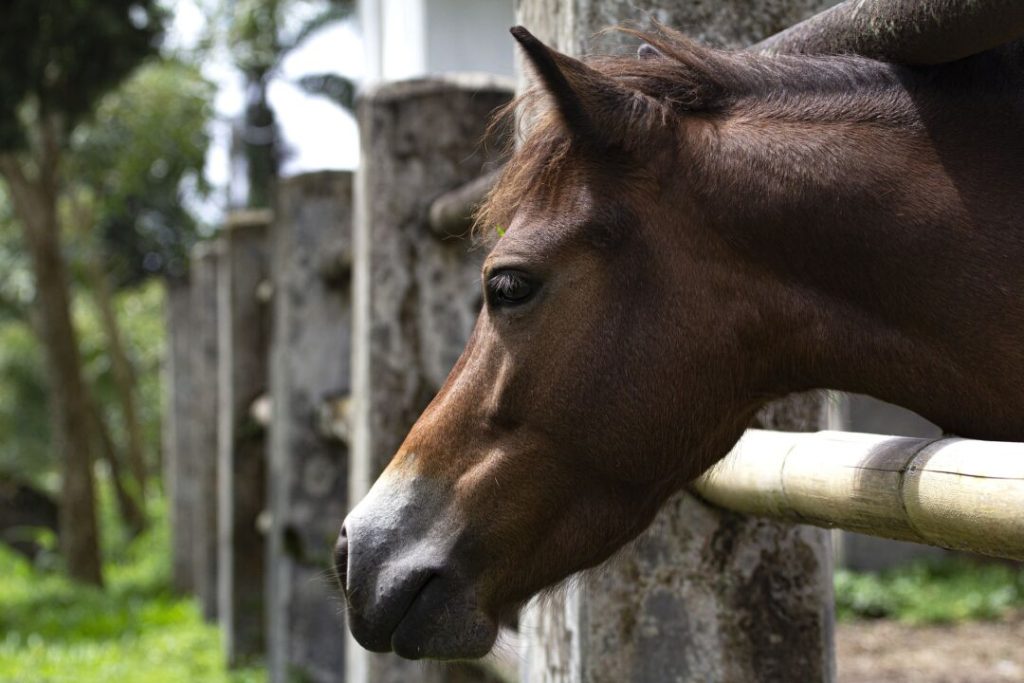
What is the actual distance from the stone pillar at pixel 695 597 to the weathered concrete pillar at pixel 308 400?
2.36 m

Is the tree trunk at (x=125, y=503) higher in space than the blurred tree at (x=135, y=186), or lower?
Result: lower

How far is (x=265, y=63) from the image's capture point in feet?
71.2

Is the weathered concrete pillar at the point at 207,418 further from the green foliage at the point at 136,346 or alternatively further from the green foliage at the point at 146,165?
the green foliage at the point at 136,346

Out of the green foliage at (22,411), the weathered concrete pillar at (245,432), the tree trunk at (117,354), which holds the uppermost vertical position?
the weathered concrete pillar at (245,432)

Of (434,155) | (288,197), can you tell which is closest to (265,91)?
(288,197)

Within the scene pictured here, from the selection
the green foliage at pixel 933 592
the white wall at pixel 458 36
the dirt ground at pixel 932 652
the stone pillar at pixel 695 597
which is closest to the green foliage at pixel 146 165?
the white wall at pixel 458 36

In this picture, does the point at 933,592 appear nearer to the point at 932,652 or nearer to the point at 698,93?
the point at 932,652

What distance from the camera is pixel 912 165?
155cm

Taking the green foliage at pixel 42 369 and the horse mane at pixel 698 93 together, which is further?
the green foliage at pixel 42 369

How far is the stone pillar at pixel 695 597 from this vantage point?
1.96 metres

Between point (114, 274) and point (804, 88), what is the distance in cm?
1801

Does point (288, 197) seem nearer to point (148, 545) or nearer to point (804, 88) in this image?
point (804, 88)

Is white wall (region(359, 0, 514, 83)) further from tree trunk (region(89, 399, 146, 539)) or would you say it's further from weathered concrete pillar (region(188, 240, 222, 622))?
tree trunk (region(89, 399, 146, 539))

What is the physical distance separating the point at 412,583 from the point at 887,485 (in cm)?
62
